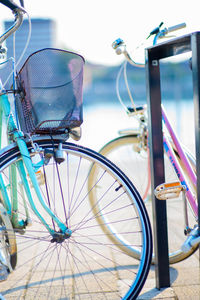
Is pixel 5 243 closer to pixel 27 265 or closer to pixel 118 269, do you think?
pixel 27 265

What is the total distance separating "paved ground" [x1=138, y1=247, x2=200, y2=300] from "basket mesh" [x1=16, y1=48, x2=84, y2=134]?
94cm

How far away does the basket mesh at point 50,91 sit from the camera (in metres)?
1.76

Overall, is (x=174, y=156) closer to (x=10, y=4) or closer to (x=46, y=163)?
(x=46, y=163)

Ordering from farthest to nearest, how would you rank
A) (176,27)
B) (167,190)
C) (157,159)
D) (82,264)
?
(82,264) < (176,27) < (157,159) < (167,190)

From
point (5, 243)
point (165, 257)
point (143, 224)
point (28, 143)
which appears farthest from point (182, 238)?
point (28, 143)

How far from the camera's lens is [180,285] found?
2.19m

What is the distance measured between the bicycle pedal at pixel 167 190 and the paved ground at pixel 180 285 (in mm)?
503

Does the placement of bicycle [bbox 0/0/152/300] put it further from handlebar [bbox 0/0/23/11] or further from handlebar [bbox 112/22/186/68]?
handlebar [bbox 112/22/186/68]

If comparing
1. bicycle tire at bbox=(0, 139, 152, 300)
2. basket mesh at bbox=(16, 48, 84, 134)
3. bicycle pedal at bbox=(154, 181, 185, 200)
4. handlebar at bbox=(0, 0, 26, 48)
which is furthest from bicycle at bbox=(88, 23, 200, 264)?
handlebar at bbox=(0, 0, 26, 48)

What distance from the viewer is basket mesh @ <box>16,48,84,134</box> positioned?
1.76 meters

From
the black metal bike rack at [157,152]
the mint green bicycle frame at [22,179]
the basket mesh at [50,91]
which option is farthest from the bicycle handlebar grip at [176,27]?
the mint green bicycle frame at [22,179]

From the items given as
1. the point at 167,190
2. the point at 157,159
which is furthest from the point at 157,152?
the point at 167,190

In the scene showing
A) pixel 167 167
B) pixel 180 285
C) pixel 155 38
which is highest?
pixel 155 38

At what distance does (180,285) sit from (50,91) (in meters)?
1.22
